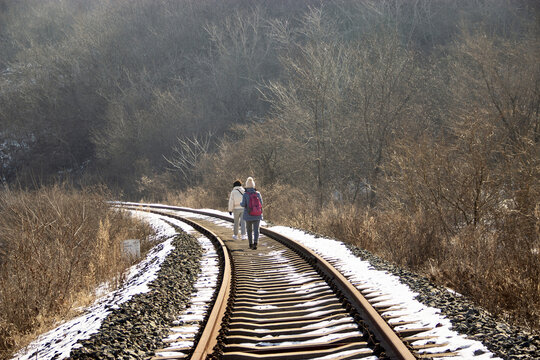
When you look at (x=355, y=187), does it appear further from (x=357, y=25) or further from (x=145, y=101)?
(x=145, y=101)

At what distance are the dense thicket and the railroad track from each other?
210 centimetres

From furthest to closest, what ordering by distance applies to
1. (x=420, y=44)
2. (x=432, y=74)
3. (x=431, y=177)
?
(x=420, y=44) < (x=432, y=74) < (x=431, y=177)

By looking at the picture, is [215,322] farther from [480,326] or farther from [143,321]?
[480,326]

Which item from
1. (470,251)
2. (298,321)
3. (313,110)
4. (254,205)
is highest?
(313,110)

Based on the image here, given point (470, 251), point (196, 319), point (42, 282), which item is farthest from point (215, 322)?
point (470, 251)

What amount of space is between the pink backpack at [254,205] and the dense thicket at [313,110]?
3.06m

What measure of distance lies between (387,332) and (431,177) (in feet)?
30.3

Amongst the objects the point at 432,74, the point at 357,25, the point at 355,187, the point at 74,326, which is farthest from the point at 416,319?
the point at 357,25

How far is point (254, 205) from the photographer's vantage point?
12.1 meters

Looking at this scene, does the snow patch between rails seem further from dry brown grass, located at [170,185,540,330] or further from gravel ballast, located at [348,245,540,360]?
dry brown grass, located at [170,185,540,330]

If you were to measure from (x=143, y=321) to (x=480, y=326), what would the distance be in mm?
3828

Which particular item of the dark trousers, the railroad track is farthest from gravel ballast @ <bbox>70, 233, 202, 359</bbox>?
the dark trousers

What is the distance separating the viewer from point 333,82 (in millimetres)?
29125

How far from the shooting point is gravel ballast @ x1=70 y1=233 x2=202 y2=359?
5.18m
